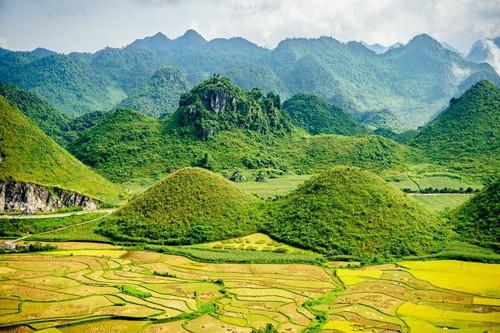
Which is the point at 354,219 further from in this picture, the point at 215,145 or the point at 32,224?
the point at 215,145

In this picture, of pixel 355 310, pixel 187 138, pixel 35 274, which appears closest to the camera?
pixel 355 310

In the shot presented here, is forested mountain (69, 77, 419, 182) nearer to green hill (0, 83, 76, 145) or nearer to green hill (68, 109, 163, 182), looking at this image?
green hill (68, 109, 163, 182)

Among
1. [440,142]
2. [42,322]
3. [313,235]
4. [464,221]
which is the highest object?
[440,142]

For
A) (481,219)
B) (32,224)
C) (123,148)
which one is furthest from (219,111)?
(481,219)

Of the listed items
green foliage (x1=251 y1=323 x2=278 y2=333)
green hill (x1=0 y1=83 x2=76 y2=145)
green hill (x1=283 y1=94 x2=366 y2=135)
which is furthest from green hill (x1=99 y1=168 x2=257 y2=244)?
green hill (x1=283 y1=94 x2=366 y2=135)

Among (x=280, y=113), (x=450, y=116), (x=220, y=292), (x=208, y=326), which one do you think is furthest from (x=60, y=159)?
(x=450, y=116)

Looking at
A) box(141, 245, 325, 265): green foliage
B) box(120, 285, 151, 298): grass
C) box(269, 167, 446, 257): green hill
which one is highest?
box(269, 167, 446, 257): green hill

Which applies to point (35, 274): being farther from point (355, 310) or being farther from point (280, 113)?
point (280, 113)
